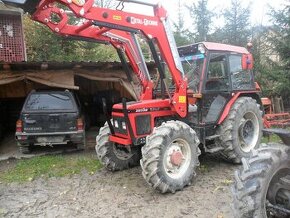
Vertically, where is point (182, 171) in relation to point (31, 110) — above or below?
below

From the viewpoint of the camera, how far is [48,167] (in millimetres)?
8141

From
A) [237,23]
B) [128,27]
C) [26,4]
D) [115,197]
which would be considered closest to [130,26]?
[128,27]

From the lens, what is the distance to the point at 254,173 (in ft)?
11.3

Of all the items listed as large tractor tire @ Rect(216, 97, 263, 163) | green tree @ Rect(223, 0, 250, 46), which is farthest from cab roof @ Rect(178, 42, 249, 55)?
green tree @ Rect(223, 0, 250, 46)

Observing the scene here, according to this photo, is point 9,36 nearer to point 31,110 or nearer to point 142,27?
point 31,110

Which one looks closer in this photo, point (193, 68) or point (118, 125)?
point (118, 125)

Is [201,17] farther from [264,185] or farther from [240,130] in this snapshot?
[264,185]

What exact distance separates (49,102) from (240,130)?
531 cm

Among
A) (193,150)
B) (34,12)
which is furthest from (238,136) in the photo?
(34,12)

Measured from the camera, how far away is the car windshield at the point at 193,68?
6.93 meters

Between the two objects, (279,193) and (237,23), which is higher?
(237,23)

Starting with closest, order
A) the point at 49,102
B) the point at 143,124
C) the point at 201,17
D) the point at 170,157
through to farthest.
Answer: the point at 170,157 → the point at 143,124 → the point at 49,102 → the point at 201,17

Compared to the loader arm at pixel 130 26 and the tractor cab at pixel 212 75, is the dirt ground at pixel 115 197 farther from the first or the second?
the loader arm at pixel 130 26

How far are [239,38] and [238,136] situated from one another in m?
8.17
